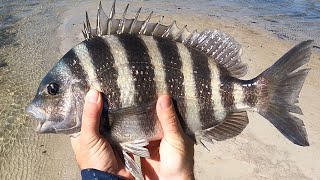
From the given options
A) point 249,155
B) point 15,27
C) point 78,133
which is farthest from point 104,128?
point 15,27

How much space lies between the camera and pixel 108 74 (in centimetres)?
215

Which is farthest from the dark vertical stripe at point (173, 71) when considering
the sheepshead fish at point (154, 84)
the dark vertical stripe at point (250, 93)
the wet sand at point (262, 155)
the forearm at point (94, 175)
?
the wet sand at point (262, 155)

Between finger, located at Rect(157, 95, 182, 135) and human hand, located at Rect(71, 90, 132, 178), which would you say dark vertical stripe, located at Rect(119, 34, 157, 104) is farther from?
human hand, located at Rect(71, 90, 132, 178)

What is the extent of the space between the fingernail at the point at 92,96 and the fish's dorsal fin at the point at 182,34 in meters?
0.33

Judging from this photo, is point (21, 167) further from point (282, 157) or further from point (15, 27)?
point (15, 27)

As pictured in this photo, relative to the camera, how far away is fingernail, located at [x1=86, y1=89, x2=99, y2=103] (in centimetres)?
207

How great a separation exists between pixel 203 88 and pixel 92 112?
1.97 ft

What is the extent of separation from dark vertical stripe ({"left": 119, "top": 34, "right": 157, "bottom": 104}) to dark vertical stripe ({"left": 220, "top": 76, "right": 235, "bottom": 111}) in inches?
15.0

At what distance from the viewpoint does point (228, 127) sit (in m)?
2.40

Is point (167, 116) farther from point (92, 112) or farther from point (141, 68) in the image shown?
point (92, 112)

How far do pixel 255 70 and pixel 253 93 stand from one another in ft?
20.9

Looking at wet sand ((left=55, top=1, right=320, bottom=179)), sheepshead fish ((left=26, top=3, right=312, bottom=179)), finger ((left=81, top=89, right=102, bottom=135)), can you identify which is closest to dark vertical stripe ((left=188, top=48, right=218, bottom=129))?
sheepshead fish ((left=26, top=3, right=312, bottom=179))

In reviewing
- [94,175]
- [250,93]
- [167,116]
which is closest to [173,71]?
[167,116]

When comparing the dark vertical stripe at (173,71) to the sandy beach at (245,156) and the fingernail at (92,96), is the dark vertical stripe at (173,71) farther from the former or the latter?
the sandy beach at (245,156)
